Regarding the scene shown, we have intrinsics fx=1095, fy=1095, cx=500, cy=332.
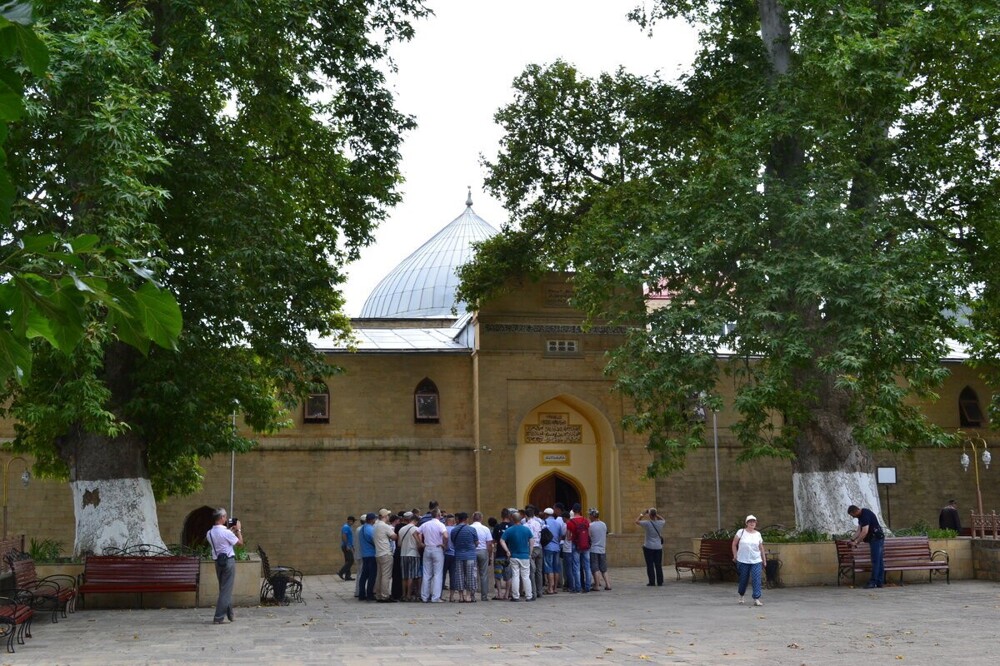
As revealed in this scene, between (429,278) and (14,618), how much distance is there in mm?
28094

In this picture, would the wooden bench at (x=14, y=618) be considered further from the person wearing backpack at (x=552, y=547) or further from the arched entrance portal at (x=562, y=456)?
the arched entrance portal at (x=562, y=456)

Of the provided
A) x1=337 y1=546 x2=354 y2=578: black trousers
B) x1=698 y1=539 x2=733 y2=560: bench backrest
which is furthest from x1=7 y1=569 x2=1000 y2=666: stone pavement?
x1=337 y1=546 x2=354 y2=578: black trousers

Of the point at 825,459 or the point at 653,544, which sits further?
the point at 653,544

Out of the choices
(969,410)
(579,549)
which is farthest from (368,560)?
(969,410)

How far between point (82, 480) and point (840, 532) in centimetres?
1200

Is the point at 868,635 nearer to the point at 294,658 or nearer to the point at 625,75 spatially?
the point at 294,658

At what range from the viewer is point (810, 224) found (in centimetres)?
1719

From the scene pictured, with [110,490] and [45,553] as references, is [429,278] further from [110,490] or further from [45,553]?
[110,490]

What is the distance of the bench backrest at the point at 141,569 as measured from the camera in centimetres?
1491

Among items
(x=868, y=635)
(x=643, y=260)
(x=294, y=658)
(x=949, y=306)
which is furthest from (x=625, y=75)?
(x=294, y=658)

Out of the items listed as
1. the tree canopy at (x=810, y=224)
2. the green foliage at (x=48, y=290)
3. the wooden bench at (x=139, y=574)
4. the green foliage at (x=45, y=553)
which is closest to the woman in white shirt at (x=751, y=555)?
the tree canopy at (x=810, y=224)

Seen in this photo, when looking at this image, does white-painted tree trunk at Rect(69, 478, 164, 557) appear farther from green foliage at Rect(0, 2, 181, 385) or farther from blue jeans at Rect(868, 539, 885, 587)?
green foliage at Rect(0, 2, 181, 385)

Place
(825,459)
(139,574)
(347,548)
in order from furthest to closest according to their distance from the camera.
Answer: (347,548) < (825,459) < (139,574)

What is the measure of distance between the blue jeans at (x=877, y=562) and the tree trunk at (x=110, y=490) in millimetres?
10797
